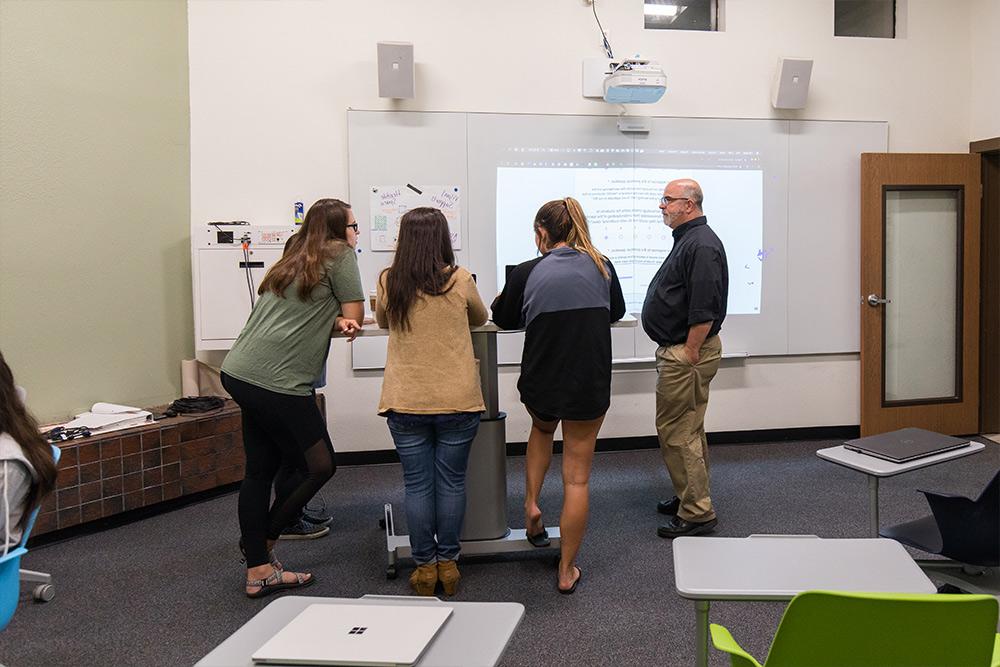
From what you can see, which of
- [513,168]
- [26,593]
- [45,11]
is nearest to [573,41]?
[513,168]

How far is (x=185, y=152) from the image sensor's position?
4488 millimetres

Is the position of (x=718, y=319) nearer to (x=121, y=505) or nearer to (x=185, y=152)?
(x=121, y=505)

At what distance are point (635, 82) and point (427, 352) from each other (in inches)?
101

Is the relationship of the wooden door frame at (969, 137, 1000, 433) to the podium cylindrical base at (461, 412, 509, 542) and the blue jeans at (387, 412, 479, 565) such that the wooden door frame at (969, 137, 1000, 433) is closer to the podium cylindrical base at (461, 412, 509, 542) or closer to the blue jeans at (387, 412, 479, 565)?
the podium cylindrical base at (461, 412, 509, 542)

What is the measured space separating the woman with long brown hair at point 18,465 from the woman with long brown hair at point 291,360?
827 millimetres

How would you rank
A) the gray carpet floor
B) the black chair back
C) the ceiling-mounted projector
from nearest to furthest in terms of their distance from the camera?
1. the black chair back
2. the gray carpet floor
3. the ceiling-mounted projector

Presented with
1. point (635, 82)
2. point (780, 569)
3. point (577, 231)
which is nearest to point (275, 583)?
point (577, 231)

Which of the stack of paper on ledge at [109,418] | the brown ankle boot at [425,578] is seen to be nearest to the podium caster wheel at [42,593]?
the stack of paper on ledge at [109,418]

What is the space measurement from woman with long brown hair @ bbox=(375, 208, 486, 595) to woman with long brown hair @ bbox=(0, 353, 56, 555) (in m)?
1.02

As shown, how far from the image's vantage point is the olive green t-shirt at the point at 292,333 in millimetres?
2580

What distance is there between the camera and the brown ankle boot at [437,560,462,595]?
2715mm

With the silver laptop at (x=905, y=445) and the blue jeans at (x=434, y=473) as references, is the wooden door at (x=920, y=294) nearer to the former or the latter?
the silver laptop at (x=905, y=445)

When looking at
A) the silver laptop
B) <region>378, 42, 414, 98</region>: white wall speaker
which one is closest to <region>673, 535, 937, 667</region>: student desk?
the silver laptop

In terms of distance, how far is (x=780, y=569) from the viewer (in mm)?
1438
